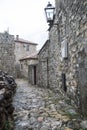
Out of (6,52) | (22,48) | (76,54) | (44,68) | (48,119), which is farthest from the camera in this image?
(22,48)

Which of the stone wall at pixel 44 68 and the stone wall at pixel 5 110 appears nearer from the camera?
the stone wall at pixel 5 110

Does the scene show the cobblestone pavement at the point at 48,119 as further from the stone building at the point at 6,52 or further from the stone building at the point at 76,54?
the stone building at the point at 6,52

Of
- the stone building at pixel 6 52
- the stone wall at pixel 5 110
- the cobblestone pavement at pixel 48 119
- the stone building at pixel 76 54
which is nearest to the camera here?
the stone wall at pixel 5 110

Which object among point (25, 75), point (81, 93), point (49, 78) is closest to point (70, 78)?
point (81, 93)

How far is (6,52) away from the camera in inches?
714

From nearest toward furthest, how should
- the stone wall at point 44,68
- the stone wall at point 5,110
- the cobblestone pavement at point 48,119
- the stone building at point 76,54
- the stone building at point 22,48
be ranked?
the stone wall at point 5,110 < the cobblestone pavement at point 48,119 < the stone building at point 76,54 < the stone wall at point 44,68 < the stone building at point 22,48

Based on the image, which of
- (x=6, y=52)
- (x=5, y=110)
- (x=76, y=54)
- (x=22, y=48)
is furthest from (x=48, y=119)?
(x=22, y=48)

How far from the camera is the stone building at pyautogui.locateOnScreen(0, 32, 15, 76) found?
705 inches

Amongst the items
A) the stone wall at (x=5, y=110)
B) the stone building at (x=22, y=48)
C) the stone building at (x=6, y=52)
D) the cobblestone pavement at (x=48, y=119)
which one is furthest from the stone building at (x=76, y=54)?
the stone building at (x=22, y=48)

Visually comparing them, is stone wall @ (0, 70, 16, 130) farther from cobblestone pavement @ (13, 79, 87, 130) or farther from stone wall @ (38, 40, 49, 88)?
stone wall @ (38, 40, 49, 88)

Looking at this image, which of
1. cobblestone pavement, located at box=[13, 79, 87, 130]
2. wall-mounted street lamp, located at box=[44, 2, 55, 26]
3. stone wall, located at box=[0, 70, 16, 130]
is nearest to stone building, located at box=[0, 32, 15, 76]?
wall-mounted street lamp, located at box=[44, 2, 55, 26]

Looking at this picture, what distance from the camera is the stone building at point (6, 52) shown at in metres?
17.9

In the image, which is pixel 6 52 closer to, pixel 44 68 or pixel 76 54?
pixel 44 68

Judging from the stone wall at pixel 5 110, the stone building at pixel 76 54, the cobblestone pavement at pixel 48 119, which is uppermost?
the stone building at pixel 76 54
